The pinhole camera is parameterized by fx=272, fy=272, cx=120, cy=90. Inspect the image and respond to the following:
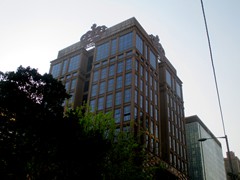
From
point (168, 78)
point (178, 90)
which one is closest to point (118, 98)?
point (168, 78)

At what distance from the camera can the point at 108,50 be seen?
8456 cm

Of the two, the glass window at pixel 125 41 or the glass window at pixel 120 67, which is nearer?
the glass window at pixel 120 67

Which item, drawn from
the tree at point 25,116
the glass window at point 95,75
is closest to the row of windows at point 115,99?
the glass window at point 95,75

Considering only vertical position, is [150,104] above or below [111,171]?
above

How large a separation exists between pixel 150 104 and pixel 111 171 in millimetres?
54921

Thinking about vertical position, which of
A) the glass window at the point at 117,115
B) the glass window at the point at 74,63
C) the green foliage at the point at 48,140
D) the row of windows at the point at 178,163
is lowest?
the green foliage at the point at 48,140

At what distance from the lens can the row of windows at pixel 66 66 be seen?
302ft

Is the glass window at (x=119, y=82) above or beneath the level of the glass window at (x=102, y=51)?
beneath

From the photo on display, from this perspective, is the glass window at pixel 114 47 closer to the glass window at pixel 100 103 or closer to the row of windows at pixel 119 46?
the row of windows at pixel 119 46

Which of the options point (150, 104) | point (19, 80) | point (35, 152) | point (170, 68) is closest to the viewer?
point (35, 152)

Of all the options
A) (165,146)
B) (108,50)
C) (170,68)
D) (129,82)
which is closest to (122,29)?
(108,50)

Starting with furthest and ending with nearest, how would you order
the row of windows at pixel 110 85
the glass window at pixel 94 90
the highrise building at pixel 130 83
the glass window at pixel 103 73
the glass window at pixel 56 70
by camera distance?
the glass window at pixel 56 70
the glass window at pixel 103 73
the glass window at pixel 94 90
the row of windows at pixel 110 85
the highrise building at pixel 130 83

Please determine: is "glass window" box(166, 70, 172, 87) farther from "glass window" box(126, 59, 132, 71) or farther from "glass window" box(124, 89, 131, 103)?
"glass window" box(124, 89, 131, 103)

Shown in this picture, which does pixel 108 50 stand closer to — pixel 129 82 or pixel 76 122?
pixel 129 82
